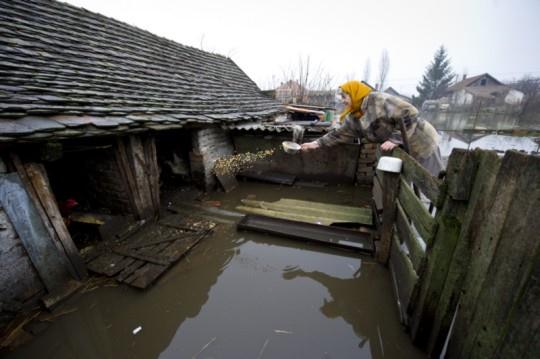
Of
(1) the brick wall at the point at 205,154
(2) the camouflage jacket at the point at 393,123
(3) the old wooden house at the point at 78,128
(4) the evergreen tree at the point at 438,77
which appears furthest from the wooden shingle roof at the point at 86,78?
(4) the evergreen tree at the point at 438,77

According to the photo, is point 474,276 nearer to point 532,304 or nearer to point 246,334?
point 532,304

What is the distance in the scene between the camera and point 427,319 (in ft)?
6.36

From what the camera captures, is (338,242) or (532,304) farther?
(338,242)

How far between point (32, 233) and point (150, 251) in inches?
56.9

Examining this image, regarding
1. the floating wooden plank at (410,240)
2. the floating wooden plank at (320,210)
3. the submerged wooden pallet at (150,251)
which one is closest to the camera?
the floating wooden plank at (410,240)

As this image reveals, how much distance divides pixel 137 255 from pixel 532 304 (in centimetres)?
427

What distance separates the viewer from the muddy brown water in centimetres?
225

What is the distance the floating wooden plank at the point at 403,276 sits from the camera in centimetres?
226

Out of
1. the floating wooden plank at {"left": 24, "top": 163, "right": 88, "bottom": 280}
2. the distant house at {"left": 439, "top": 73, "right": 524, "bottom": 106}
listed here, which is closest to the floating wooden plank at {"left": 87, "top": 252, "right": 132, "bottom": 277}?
the floating wooden plank at {"left": 24, "top": 163, "right": 88, "bottom": 280}

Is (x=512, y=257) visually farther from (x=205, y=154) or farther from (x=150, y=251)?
(x=205, y=154)

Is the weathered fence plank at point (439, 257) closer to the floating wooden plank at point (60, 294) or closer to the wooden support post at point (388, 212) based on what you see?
the wooden support post at point (388, 212)

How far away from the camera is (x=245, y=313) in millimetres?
2619

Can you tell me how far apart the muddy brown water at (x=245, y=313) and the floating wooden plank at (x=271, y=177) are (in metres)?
2.94

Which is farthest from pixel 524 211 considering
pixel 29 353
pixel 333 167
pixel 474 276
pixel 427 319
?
pixel 333 167
